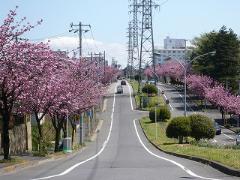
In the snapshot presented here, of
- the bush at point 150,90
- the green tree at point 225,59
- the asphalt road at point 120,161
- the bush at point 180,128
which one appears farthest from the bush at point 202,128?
the bush at point 150,90

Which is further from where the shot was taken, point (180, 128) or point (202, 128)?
point (180, 128)

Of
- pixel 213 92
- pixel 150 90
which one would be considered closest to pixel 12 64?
pixel 213 92

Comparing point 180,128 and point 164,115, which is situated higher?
point 180,128

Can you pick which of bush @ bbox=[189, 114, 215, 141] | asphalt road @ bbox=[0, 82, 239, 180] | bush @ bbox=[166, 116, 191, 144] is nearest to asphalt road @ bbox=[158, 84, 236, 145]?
asphalt road @ bbox=[0, 82, 239, 180]

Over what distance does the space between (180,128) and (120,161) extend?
2259cm

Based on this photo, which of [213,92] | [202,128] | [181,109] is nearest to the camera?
[202,128]

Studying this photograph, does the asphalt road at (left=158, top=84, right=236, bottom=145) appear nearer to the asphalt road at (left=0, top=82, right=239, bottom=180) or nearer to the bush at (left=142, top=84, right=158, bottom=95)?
the bush at (left=142, top=84, right=158, bottom=95)

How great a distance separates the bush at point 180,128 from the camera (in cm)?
4938

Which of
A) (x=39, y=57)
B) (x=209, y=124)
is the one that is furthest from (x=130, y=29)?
(x=39, y=57)

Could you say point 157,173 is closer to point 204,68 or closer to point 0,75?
point 0,75

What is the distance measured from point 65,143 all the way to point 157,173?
976 inches

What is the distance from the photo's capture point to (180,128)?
4962 centimetres

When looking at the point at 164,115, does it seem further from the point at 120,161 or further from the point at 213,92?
the point at 120,161

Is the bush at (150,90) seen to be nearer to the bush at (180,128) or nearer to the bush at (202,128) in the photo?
the bush at (180,128)
